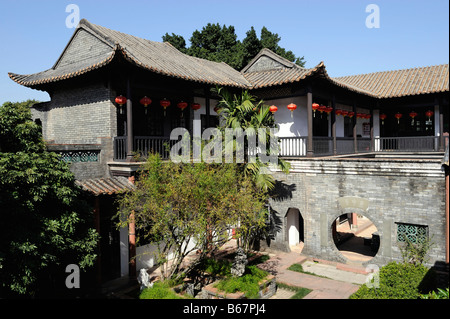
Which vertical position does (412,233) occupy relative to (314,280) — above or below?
above

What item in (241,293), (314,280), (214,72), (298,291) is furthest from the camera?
(214,72)

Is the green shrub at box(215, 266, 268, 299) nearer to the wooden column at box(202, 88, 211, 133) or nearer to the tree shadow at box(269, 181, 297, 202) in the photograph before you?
the tree shadow at box(269, 181, 297, 202)

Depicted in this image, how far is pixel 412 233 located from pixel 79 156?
993 centimetres

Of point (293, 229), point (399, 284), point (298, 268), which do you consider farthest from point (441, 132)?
point (399, 284)

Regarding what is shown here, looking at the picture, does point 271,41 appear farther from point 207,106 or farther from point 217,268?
point 217,268

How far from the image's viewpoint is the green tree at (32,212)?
5.85m

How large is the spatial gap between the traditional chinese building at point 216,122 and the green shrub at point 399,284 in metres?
2.16

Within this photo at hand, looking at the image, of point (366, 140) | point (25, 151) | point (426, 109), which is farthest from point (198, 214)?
point (426, 109)

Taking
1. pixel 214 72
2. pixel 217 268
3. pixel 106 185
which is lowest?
pixel 217 268

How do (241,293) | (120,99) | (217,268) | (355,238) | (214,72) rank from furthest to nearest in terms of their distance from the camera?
(355,238) < (214,72) < (120,99) < (217,268) < (241,293)

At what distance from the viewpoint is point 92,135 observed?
38.0 feet

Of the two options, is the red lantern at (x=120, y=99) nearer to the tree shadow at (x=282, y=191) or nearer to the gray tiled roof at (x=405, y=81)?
the tree shadow at (x=282, y=191)

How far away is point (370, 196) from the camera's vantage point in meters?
10.9

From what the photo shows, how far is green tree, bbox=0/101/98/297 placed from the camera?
5848mm
